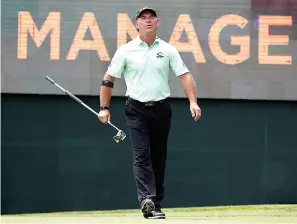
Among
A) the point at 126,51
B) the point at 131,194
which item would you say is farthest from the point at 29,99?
the point at 126,51

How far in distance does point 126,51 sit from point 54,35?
10017 millimetres

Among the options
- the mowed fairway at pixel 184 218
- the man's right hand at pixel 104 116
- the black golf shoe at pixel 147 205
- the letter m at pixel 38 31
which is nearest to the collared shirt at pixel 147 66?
the man's right hand at pixel 104 116

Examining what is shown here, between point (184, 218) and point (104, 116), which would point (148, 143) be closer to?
point (104, 116)

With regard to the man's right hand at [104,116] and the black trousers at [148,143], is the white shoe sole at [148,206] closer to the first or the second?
the black trousers at [148,143]

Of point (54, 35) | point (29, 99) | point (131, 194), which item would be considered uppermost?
point (54, 35)

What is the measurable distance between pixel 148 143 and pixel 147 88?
521 mm

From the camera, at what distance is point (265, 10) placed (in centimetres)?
2012

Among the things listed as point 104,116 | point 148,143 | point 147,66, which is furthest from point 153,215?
point 147,66

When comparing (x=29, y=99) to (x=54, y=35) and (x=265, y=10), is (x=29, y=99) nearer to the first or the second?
(x=54, y=35)

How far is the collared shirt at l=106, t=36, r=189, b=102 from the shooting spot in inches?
395

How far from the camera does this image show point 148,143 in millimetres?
10094

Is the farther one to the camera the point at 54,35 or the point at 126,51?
the point at 54,35

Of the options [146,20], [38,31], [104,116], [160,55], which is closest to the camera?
[146,20]

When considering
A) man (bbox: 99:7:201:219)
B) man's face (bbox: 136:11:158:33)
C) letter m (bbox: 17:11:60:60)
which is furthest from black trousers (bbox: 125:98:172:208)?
letter m (bbox: 17:11:60:60)
